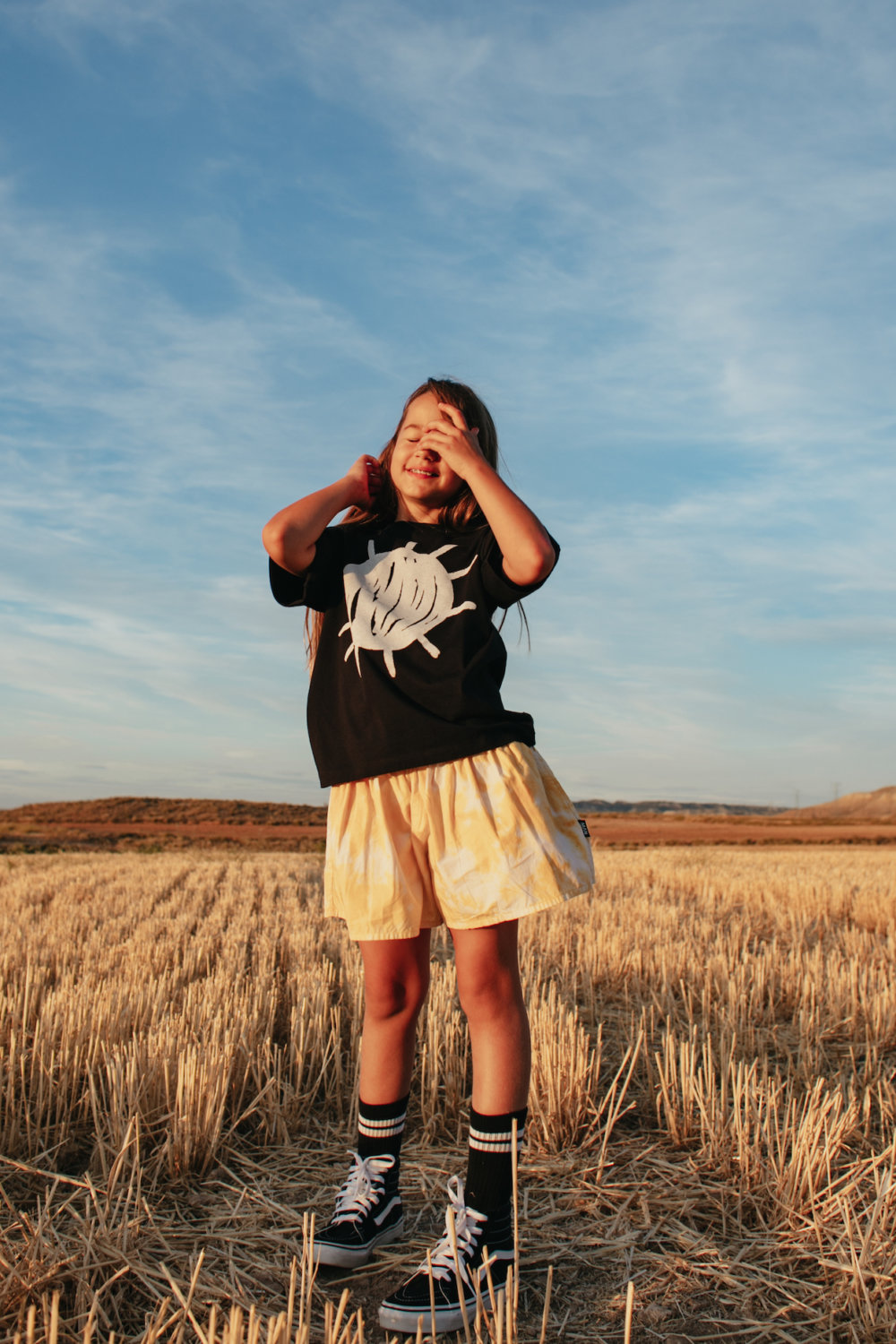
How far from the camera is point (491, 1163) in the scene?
2029 millimetres

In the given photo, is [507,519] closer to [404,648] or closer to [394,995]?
[404,648]

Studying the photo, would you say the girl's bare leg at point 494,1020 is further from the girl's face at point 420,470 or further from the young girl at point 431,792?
the girl's face at point 420,470

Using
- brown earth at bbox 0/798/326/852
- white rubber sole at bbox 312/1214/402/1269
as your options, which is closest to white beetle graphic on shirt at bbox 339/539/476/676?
white rubber sole at bbox 312/1214/402/1269

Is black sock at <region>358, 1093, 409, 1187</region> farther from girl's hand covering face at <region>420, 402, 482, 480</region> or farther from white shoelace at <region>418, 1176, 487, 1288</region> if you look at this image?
girl's hand covering face at <region>420, 402, 482, 480</region>

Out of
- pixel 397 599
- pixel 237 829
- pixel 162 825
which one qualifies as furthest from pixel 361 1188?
pixel 162 825

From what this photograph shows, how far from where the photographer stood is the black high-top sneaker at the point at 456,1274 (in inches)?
69.9

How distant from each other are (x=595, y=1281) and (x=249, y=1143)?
4.08 ft

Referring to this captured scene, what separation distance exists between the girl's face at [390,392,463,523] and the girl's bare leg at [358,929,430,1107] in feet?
4.03

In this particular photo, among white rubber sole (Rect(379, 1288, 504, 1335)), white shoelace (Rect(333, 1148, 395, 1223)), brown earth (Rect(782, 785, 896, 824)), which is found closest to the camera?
white rubber sole (Rect(379, 1288, 504, 1335))

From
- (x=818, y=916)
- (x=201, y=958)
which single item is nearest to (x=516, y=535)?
(x=201, y=958)

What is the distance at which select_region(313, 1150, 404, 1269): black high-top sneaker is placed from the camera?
204cm

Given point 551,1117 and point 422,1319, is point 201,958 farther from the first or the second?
point 422,1319

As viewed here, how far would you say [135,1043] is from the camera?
2.95 m

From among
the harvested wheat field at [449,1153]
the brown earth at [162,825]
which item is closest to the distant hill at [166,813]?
the brown earth at [162,825]
